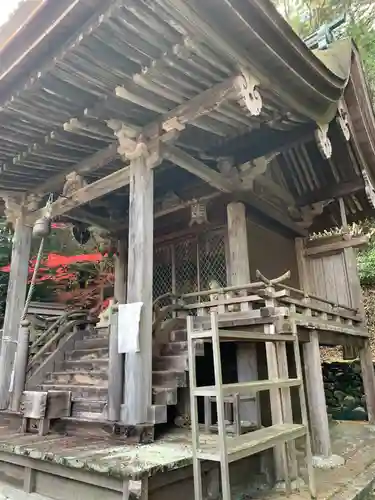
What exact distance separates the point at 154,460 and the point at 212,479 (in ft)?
3.20

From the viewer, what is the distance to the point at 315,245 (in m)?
9.33

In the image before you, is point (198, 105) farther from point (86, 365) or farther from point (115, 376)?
point (86, 365)

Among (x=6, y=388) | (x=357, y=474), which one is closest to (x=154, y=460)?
(x=357, y=474)

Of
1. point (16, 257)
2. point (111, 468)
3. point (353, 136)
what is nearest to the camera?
point (111, 468)

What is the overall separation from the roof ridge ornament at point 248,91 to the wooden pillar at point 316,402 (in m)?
3.58

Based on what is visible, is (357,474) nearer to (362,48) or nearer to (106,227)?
(106,227)

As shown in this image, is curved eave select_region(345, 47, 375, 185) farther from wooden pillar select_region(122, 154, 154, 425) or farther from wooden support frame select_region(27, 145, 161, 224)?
wooden pillar select_region(122, 154, 154, 425)

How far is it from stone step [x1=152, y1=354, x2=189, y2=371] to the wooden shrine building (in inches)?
0.7

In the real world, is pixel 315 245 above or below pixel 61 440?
above

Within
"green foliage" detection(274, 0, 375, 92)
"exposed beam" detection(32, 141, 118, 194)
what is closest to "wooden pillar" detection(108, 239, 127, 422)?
"exposed beam" detection(32, 141, 118, 194)

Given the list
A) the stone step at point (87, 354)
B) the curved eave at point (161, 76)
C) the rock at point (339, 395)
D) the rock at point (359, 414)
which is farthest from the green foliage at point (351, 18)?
the stone step at point (87, 354)

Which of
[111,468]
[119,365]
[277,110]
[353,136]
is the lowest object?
[111,468]

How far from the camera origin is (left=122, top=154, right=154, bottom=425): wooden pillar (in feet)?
14.7

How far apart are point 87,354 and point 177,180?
355 cm
